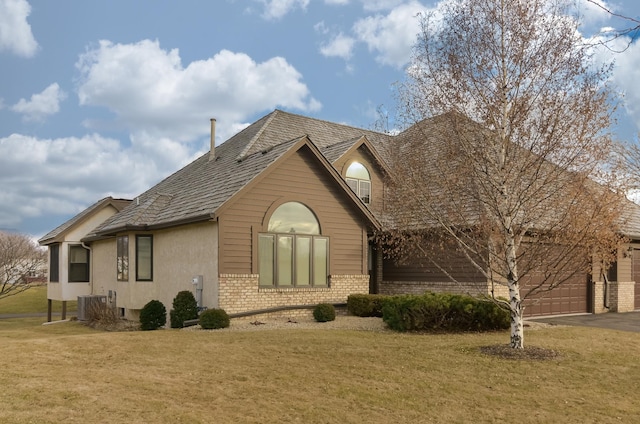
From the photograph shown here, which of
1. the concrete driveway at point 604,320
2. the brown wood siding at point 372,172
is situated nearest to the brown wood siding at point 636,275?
the concrete driveway at point 604,320

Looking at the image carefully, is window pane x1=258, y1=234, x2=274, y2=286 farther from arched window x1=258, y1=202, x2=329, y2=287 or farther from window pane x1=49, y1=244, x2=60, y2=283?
window pane x1=49, y1=244, x2=60, y2=283

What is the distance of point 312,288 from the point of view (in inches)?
752

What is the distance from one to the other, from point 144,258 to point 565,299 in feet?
51.7

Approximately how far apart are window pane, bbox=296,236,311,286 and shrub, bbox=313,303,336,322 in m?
1.60

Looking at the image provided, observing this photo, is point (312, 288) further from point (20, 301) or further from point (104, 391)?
point (20, 301)

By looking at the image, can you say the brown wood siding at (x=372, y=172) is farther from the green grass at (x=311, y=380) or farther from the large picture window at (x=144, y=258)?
the green grass at (x=311, y=380)

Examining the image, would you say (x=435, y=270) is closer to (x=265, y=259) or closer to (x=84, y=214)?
(x=265, y=259)

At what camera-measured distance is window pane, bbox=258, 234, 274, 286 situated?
59.2ft

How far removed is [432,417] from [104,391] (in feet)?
16.0

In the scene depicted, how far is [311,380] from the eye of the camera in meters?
9.67

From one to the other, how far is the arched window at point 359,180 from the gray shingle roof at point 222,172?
1243mm

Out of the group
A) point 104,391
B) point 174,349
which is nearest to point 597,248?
point 174,349

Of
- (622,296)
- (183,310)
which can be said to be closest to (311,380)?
(183,310)

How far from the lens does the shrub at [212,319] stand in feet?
52.0
